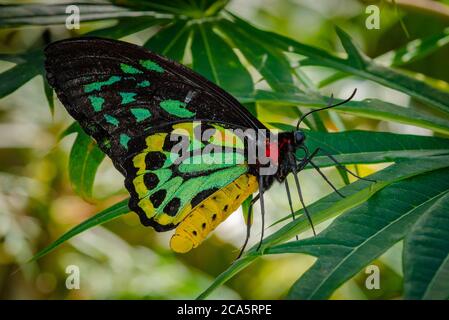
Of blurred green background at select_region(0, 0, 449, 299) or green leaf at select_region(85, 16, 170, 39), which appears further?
blurred green background at select_region(0, 0, 449, 299)

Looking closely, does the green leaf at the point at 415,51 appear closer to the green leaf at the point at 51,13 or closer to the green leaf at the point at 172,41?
the green leaf at the point at 172,41

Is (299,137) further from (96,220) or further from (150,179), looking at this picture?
(96,220)

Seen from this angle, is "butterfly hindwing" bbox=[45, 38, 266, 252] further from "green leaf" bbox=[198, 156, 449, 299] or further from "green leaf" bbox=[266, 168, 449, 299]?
"green leaf" bbox=[266, 168, 449, 299]

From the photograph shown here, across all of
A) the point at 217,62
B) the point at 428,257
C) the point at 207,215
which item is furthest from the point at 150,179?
the point at 428,257

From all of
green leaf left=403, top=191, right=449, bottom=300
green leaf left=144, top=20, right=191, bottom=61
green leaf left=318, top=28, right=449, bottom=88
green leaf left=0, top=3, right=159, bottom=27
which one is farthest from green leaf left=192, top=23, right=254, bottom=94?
green leaf left=403, top=191, right=449, bottom=300

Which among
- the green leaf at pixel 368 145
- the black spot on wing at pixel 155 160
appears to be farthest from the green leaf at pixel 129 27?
the green leaf at pixel 368 145

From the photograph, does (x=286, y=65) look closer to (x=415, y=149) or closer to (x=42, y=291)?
(x=415, y=149)
